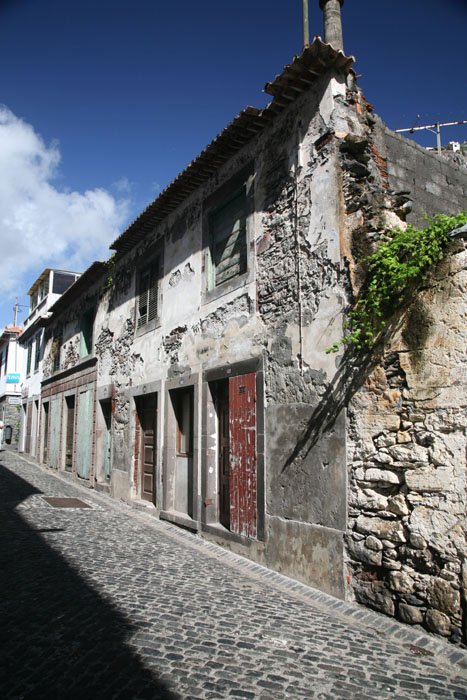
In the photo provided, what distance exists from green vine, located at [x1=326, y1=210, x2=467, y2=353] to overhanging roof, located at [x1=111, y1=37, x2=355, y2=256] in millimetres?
2041

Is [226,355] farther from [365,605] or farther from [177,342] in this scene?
[365,605]

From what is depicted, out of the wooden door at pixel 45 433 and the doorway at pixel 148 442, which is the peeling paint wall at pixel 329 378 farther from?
the wooden door at pixel 45 433

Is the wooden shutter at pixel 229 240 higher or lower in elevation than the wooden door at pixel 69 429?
higher

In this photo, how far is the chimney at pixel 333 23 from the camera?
601 cm

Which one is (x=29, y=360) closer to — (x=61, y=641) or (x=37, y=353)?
(x=37, y=353)

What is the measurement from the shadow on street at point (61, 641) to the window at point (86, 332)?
9092 mm

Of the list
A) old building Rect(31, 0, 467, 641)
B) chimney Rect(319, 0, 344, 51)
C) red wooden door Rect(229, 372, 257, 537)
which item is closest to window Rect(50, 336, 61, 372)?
old building Rect(31, 0, 467, 641)

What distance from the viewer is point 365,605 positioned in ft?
14.7

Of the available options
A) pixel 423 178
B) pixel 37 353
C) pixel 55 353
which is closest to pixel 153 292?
pixel 423 178

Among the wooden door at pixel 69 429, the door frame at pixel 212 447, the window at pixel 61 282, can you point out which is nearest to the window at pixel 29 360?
the window at pixel 61 282

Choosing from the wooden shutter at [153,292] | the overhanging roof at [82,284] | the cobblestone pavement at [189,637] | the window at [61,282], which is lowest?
the cobblestone pavement at [189,637]

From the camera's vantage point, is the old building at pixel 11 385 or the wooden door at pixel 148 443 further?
the old building at pixel 11 385

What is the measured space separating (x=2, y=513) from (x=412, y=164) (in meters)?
7.74

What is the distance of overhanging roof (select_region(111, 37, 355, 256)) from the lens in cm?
538
